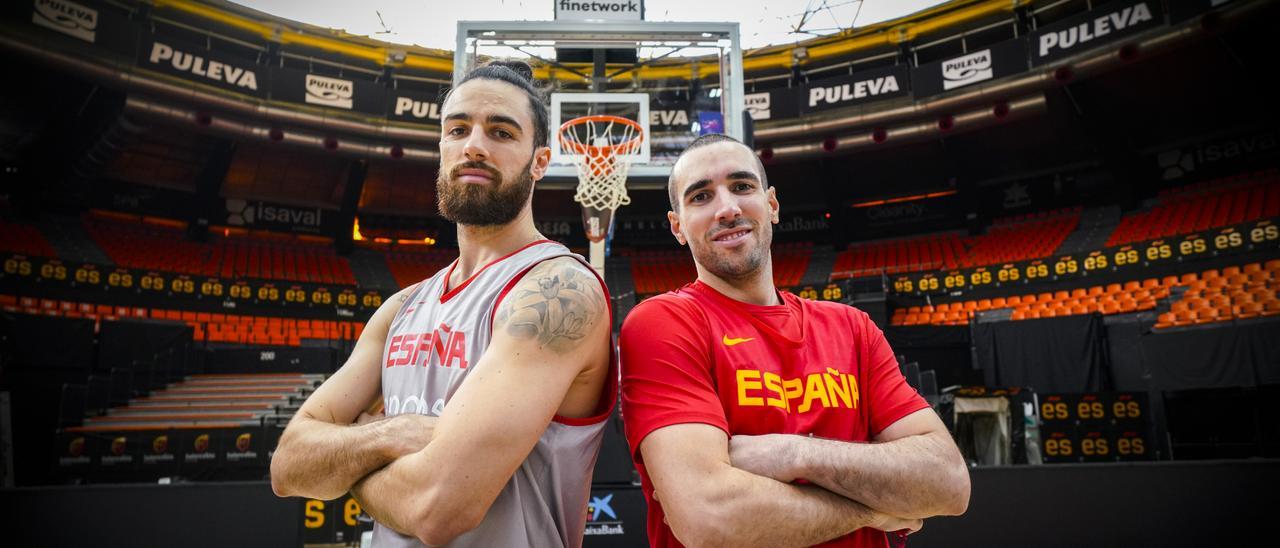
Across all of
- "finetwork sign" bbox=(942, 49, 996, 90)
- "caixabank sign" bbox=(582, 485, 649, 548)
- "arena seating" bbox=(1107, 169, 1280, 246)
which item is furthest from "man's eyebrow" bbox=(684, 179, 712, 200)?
"arena seating" bbox=(1107, 169, 1280, 246)

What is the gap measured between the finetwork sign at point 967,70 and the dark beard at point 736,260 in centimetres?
1563

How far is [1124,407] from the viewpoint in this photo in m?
9.60

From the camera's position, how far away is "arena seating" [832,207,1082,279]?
17.8m

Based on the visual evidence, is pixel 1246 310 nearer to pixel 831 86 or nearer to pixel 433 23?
pixel 831 86

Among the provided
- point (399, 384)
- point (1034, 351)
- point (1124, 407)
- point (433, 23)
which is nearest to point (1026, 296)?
point (1034, 351)

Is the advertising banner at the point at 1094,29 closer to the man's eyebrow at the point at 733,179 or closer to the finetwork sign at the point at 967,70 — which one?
the finetwork sign at the point at 967,70

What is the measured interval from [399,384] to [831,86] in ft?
55.4

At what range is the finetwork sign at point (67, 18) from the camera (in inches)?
493

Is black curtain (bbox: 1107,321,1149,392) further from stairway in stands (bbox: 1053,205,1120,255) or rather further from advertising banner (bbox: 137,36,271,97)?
advertising banner (bbox: 137,36,271,97)

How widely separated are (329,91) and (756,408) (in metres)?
17.0

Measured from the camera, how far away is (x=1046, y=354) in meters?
12.7

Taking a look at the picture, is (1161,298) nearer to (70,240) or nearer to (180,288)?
(180,288)

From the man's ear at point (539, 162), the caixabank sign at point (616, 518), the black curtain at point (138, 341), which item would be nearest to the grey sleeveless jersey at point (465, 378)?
the man's ear at point (539, 162)

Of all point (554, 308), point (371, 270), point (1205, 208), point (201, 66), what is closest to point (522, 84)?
point (554, 308)
